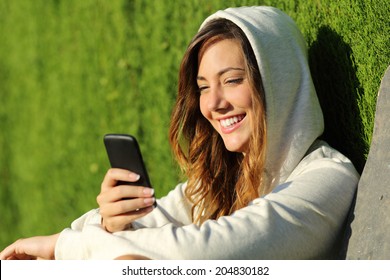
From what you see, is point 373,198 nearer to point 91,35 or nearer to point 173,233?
point 173,233

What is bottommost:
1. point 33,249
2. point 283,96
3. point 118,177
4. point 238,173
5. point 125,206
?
point 33,249

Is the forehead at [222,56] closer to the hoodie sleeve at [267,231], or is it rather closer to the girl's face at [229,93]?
the girl's face at [229,93]

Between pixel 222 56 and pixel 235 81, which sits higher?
pixel 222 56

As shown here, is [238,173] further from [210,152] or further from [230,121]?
[230,121]

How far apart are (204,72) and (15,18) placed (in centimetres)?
444

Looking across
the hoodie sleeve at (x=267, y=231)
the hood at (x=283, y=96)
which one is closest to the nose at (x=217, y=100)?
the hood at (x=283, y=96)

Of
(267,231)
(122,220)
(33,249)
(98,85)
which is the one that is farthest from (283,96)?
(98,85)

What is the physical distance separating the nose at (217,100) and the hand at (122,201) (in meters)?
0.63

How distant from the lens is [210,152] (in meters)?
4.60

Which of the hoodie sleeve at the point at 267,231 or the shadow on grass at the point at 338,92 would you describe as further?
the shadow on grass at the point at 338,92

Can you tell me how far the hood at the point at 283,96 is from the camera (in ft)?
13.3

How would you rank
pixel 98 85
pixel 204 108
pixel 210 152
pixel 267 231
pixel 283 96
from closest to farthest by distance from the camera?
pixel 267 231
pixel 283 96
pixel 204 108
pixel 210 152
pixel 98 85

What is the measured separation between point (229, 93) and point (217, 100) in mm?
67
